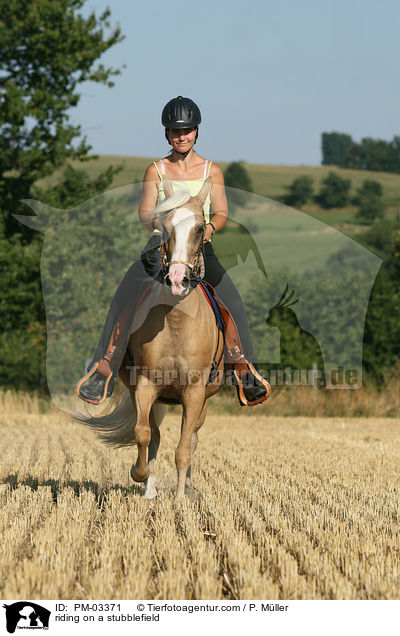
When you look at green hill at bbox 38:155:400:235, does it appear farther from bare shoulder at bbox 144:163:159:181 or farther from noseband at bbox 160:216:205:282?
noseband at bbox 160:216:205:282

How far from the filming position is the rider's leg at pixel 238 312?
734 centimetres

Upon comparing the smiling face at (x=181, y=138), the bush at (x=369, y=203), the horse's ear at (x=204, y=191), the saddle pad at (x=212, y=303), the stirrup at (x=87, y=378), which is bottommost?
the stirrup at (x=87, y=378)

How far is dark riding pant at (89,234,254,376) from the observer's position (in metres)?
Result: 6.68

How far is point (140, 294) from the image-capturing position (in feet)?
22.5

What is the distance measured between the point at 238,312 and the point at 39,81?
21236 millimetres

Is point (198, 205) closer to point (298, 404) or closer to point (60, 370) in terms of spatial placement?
point (298, 404)

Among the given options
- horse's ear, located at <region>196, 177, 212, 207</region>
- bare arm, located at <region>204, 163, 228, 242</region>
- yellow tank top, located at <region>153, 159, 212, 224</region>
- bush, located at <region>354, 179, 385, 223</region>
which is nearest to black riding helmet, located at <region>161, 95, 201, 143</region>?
yellow tank top, located at <region>153, 159, 212, 224</region>

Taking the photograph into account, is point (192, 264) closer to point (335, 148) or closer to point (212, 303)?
point (212, 303)

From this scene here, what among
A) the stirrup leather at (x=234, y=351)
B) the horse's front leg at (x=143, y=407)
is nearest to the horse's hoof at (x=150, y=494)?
the horse's front leg at (x=143, y=407)

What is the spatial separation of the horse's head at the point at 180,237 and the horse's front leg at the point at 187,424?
1.15 metres

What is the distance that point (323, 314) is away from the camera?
87.4ft

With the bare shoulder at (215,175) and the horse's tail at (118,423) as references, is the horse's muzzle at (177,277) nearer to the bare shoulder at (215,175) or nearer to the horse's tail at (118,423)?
the bare shoulder at (215,175)

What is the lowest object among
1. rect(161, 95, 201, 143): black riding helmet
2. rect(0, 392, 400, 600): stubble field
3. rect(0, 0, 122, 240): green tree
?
rect(0, 392, 400, 600): stubble field

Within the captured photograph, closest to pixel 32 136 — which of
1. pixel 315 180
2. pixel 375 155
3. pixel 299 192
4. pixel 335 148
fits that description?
pixel 299 192
